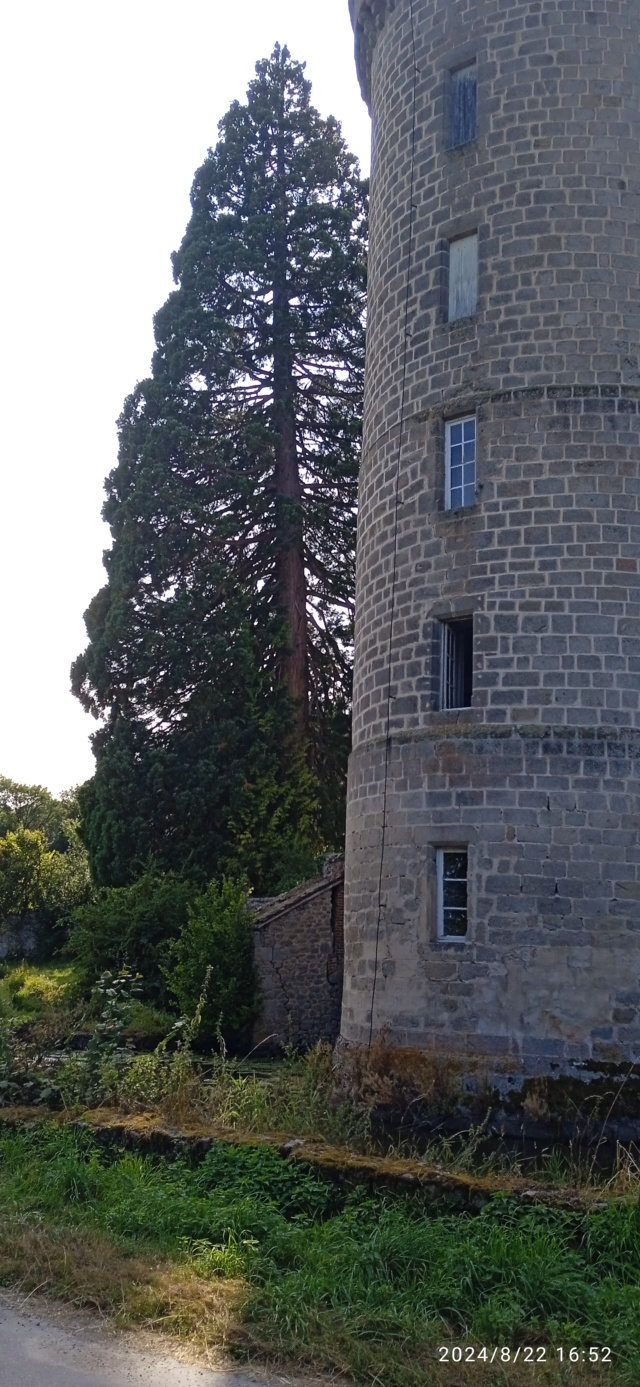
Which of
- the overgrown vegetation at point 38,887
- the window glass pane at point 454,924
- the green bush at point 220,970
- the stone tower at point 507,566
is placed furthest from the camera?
the overgrown vegetation at point 38,887

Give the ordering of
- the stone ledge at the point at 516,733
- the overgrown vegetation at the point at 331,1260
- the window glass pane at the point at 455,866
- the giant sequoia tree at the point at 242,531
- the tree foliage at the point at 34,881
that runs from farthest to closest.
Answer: the tree foliage at the point at 34,881
the giant sequoia tree at the point at 242,531
the window glass pane at the point at 455,866
the stone ledge at the point at 516,733
the overgrown vegetation at the point at 331,1260

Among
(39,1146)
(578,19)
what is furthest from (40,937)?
(578,19)

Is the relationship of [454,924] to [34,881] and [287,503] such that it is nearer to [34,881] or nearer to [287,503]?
[287,503]

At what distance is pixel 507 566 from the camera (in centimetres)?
1253

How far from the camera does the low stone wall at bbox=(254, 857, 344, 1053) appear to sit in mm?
19500

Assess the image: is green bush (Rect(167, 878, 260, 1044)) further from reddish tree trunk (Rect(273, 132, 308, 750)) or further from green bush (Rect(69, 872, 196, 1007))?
reddish tree trunk (Rect(273, 132, 308, 750))

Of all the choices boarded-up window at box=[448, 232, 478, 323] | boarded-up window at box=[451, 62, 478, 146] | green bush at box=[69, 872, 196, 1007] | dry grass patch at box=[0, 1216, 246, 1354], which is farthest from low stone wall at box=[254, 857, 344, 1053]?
dry grass patch at box=[0, 1216, 246, 1354]

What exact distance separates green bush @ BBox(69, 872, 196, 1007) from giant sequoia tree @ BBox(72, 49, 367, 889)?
0.98 meters

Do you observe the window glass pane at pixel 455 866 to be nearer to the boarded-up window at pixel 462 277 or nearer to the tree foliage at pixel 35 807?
the boarded-up window at pixel 462 277

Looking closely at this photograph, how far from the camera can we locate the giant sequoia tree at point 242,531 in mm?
23734

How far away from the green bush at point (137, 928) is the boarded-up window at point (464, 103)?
13.4 meters

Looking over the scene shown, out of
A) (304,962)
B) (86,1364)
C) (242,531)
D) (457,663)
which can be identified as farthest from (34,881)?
(86,1364)

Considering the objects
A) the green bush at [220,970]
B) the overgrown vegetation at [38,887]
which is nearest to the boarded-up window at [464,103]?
the green bush at [220,970]

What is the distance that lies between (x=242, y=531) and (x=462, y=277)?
13.2 meters
